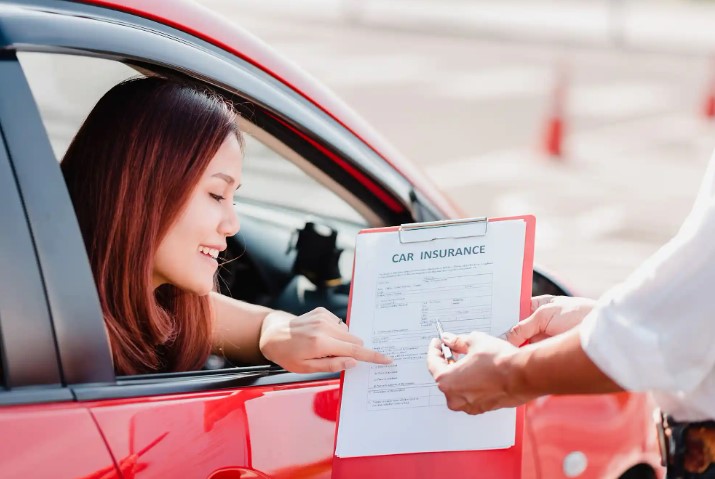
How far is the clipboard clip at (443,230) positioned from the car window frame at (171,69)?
0.33 meters

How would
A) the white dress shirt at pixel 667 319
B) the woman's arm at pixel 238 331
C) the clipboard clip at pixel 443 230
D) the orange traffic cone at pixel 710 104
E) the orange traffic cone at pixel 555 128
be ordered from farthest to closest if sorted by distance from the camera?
the orange traffic cone at pixel 710 104 → the orange traffic cone at pixel 555 128 → the woman's arm at pixel 238 331 → the clipboard clip at pixel 443 230 → the white dress shirt at pixel 667 319

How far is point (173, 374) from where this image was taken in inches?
86.3

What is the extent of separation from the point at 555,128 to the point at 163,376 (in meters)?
8.30

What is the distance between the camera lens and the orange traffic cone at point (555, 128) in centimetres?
1009

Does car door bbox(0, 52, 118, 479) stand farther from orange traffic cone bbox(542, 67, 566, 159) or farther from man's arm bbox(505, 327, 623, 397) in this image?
orange traffic cone bbox(542, 67, 566, 159)

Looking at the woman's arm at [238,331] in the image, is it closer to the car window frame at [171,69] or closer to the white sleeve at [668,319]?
the car window frame at [171,69]

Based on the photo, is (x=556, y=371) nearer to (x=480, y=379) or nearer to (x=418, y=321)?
(x=480, y=379)

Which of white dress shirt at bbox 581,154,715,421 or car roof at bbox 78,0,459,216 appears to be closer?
white dress shirt at bbox 581,154,715,421

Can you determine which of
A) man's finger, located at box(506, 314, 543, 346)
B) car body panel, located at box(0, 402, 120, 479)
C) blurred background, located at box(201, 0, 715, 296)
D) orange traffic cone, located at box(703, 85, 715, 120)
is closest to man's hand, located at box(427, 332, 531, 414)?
man's finger, located at box(506, 314, 543, 346)

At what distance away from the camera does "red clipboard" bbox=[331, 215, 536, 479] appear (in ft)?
6.98

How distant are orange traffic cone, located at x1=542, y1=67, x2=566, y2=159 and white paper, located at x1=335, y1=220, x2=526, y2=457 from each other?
7.99 metres

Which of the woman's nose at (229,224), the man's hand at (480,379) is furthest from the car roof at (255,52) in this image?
the man's hand at (480,379)

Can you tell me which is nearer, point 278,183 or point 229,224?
point 229,224

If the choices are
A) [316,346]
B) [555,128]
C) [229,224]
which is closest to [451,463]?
[316,346]
